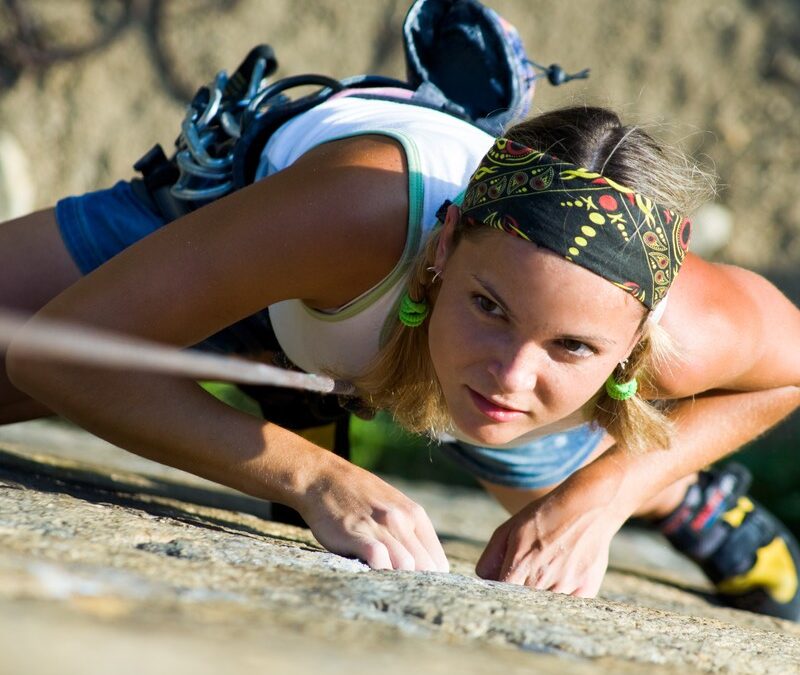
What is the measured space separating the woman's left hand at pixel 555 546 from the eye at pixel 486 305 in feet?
1.33

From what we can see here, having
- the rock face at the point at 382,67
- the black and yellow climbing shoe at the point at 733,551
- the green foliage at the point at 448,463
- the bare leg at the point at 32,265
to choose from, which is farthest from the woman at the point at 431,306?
the rock face at the point at 382,67

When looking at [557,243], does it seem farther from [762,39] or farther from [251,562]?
[762,39]

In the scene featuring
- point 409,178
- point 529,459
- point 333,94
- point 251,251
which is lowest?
point 529,459

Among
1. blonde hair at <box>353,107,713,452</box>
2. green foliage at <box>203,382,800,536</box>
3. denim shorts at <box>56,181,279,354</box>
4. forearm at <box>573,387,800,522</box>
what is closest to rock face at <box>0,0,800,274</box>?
green foliage at <box>203,382,800,536</box>

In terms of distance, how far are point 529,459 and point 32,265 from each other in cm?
103

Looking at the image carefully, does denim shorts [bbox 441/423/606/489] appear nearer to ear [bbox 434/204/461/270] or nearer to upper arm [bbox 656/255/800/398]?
upper arm [bbox 656/255/800/398]

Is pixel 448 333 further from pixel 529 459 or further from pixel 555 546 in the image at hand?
pixel 529 459

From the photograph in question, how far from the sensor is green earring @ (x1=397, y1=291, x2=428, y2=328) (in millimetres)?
1683

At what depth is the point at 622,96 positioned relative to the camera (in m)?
4.70

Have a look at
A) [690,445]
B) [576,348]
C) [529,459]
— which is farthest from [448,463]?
[576,348]

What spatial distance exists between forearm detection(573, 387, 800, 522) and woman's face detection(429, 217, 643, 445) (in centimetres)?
33

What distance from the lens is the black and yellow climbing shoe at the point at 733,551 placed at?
2.57m

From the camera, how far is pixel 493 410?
1.60 metres

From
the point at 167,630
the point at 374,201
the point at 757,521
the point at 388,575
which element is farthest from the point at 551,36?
the point at 167,630
